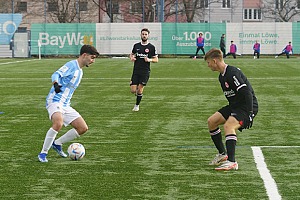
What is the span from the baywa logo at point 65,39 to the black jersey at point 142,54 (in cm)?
3827

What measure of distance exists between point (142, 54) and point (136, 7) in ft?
150

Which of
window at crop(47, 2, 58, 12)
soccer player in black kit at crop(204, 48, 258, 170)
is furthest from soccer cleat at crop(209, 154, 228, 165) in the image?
window at crop(47, 2, 58, 12)

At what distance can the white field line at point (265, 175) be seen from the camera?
816 cm

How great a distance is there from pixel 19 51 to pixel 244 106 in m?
48.2

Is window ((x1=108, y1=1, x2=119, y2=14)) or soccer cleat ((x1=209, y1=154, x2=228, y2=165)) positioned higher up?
window ((x1=108, y1=1, x2=119, y2=14))

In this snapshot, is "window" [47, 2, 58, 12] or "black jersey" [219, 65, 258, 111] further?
"window" [47, 2, 58, 12]

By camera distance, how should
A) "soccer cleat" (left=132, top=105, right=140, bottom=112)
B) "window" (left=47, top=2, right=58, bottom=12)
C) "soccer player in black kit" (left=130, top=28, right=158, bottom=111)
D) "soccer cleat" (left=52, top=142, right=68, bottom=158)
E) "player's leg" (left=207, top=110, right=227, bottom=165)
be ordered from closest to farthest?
1. "player's leg" (left=207, top=110, right=227, bottom=165)
2. "soccer cleat" (left=52, top=142, right=68, bottom=158)
3. "soccer cleat" (left=132, top=105, right=140, bottom=112)
4. "soccer player in black kit" (left=130, top=28, right=158, bottom=111)
5. "window" (left=47, top=2, right=58, bottom=12)

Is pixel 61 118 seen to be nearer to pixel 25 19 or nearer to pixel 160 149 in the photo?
pixel 160 149

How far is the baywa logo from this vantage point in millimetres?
56500

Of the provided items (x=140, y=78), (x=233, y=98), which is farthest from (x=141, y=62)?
(x=233, y=98)

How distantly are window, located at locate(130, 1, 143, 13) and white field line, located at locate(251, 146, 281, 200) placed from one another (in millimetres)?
52288

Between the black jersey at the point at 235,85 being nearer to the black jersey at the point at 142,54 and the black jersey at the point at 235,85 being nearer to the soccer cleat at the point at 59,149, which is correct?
the soccer cleat at the point at 59,149

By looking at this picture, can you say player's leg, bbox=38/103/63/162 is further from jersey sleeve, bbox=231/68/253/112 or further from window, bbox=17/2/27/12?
window, bbox=17/2/27/12

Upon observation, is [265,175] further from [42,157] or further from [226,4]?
[226,4]
